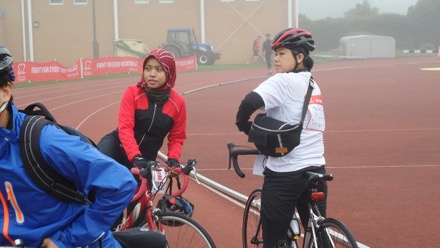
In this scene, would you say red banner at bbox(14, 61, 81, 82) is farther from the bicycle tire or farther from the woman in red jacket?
the bicycle tire

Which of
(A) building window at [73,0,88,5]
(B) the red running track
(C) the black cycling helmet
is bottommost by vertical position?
(B) the red running track

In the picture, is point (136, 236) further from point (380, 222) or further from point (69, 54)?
point (69, 54)

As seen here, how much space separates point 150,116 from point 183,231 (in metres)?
1.20

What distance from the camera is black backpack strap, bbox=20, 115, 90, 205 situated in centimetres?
274

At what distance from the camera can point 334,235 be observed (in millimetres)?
4414

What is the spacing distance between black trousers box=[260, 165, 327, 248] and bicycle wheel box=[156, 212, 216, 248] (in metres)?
0.47

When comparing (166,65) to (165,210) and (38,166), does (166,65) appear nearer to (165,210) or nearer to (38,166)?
(165,210)

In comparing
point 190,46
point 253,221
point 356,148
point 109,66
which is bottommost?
point 356,148

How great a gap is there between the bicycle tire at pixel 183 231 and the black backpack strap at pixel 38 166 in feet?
5.84

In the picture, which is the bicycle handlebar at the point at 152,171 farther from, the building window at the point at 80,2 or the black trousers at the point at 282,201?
the building window at the point at 80,2

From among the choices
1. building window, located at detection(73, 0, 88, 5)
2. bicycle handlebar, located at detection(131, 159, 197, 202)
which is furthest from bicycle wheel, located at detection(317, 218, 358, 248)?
building window, located at detection(73, 0, 88, 5)

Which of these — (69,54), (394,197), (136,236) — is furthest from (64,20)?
(136,236)

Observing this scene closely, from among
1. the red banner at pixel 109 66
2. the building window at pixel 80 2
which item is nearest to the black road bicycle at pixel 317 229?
the red banner at pixel 109 66

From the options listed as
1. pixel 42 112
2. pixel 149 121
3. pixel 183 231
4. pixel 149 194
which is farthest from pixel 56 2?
pixel 42 112
